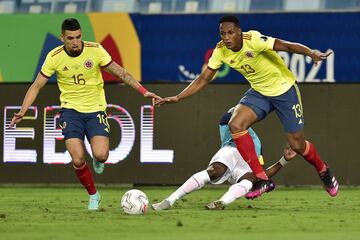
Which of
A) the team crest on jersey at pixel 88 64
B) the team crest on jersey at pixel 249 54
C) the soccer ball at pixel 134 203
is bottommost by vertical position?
the soccer ball at pixel 134 203

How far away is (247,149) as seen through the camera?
1162 centimetres

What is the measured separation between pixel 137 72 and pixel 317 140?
4.95 metres

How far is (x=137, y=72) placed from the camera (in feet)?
66.2

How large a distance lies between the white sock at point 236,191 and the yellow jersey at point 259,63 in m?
1.13

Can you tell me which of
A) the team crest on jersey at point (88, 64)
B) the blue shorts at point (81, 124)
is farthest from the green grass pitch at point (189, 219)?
the team crest on jersey at point (88, 64)

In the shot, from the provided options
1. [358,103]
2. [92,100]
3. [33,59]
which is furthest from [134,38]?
[92,100]

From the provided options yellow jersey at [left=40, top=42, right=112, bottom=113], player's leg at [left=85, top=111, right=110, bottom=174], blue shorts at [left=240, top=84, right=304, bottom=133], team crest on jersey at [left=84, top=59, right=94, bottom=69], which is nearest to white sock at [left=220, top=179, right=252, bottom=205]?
blue shorts at [left=240, top=84, right=304, bottom=133]

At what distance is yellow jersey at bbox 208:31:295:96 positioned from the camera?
11781 millimetres

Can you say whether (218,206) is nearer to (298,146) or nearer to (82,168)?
(298,146)

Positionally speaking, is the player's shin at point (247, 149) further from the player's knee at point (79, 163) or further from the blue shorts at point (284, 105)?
the player's knee at point (79, 163)

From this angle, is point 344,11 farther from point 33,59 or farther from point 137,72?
point 33,59

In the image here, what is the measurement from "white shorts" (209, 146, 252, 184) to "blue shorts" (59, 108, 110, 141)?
1.35 meters

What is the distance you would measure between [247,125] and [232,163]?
1.71 feet

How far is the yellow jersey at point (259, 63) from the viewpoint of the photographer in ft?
38.7
